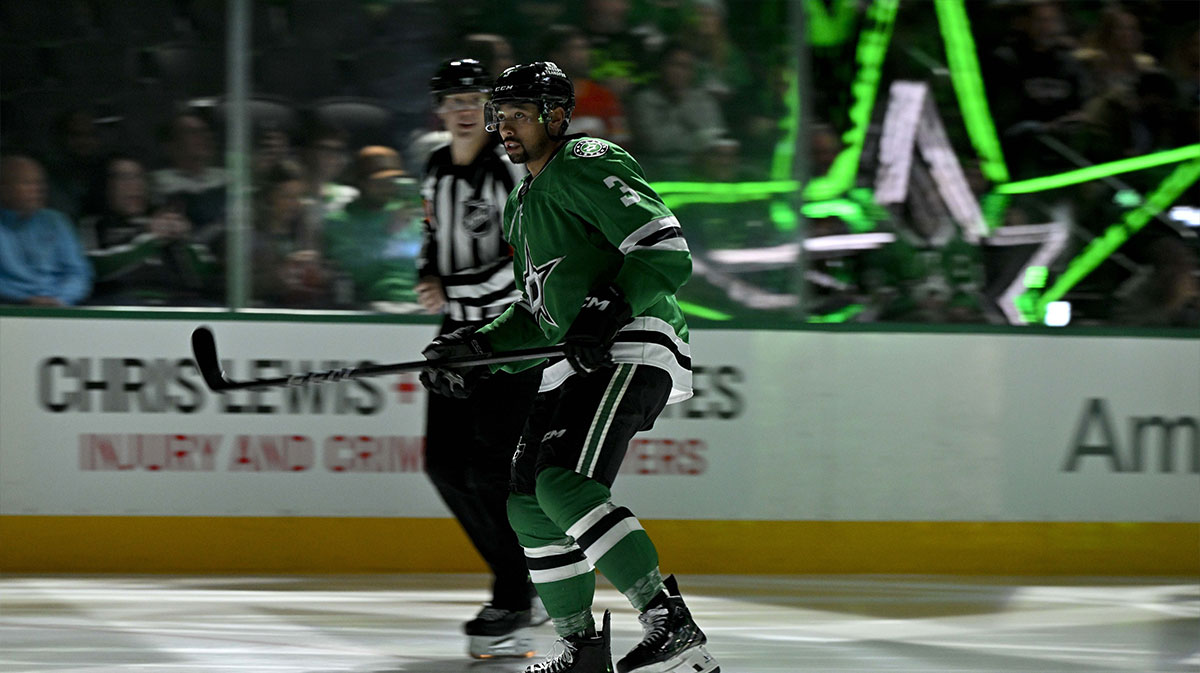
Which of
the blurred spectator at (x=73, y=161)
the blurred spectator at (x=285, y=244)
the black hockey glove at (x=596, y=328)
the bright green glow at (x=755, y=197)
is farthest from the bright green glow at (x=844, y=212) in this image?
the black hockey glove at (x=596, y=328)

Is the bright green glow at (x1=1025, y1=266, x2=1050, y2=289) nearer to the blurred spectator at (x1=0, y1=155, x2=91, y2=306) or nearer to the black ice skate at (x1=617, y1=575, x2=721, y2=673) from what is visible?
the black ice skate at (x1=617, y1=575, x2=721, y2=673)

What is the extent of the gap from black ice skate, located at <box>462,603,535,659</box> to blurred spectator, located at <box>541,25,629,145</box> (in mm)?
2106

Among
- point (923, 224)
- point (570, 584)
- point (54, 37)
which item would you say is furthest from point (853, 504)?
point (54, 37)

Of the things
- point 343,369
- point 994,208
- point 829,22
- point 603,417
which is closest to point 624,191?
point 603,417

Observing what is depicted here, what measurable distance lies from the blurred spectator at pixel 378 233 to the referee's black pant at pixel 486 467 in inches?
59.1

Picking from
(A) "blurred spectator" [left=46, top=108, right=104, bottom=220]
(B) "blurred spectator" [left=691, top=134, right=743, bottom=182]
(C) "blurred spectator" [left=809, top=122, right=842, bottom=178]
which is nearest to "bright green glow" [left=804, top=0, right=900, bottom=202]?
(C) "blurred spectator" [left=809, top=122, right=842, bottom=178]

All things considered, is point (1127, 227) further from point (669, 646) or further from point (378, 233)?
point (669, 646)

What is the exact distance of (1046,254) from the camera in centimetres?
528

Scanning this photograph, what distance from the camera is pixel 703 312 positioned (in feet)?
16.4

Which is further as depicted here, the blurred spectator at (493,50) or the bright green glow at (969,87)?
the bright green glow at (969,87)

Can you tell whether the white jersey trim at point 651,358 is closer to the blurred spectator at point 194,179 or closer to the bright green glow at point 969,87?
the blurred spectator at point 194,179

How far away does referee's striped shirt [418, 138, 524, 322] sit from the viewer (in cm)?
351

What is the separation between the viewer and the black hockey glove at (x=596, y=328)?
255cm

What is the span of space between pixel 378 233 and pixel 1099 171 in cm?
256
